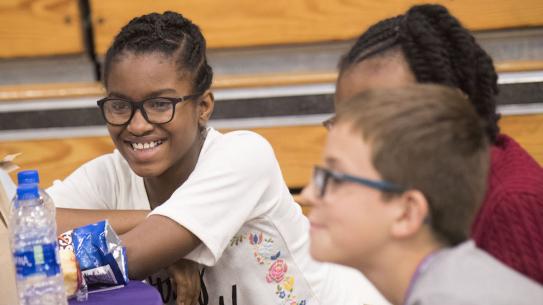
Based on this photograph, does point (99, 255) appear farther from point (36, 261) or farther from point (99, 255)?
point (36, 261)

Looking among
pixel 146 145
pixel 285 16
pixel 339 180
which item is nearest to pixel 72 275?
pixel 146 145

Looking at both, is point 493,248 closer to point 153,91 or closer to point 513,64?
point 153,91

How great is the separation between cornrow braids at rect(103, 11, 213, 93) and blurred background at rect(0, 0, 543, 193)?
3.62ft

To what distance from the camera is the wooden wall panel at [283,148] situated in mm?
3203

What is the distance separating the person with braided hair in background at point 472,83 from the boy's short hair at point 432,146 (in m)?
0.21

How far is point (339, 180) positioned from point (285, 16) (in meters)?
2.14

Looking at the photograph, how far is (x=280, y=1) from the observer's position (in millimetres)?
3264

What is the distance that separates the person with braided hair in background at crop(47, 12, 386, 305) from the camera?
1.92 m

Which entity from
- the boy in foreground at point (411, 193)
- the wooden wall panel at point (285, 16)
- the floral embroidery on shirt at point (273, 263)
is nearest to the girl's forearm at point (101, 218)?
the floral embroidery on shirt at point (273, 263)

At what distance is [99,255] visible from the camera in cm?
167

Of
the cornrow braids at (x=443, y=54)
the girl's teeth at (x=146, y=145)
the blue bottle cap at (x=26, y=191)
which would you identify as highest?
the cornrow braids at (x=443, y=54)

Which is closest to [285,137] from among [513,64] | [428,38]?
[513,64]

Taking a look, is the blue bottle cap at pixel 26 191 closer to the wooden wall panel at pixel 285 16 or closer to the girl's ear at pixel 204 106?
the girl's ear at pixel 204 106

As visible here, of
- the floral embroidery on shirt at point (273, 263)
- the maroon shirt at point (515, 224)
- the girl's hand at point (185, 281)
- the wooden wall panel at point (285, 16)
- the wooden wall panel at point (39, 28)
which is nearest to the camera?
the maroon shirt at point (515, 224)
